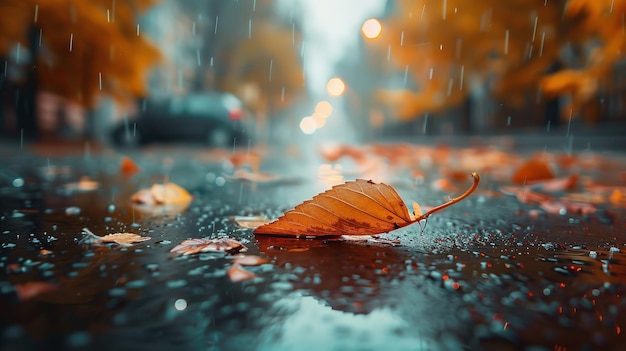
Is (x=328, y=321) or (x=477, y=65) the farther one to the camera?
(x=477, y=65)

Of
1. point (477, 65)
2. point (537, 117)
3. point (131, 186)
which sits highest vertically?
point (477, 65)

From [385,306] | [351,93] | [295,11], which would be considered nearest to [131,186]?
[385,306]

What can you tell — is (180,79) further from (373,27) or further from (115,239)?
(115,239)

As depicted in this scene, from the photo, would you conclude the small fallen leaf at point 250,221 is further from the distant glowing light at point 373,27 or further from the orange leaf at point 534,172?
the distant glowing light at point 373,27

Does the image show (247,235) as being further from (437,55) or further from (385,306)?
(437,55)

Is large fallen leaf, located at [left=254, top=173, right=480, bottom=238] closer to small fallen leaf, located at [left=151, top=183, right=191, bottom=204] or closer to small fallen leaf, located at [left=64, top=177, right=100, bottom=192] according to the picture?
small fallen leaf, located at [left=151, top=183, right=191, bottom=204]

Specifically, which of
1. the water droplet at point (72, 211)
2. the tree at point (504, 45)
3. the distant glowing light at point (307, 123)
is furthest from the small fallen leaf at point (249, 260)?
the distant glowing light at point (307, 123)
